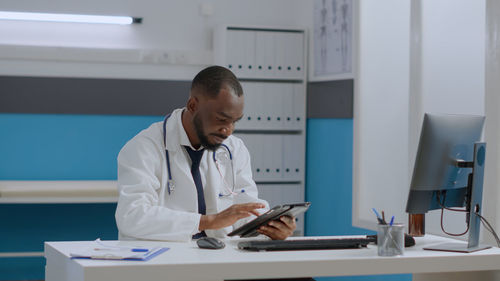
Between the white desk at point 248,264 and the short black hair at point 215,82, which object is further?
the short black hair at point 215,82

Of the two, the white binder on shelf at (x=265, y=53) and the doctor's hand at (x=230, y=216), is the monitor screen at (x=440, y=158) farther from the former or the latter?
the white binder on shelf at (x=265, y=53)

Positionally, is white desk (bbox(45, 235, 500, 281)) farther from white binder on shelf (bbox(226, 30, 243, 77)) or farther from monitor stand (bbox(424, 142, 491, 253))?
white binder on shelf (bbox(226, 30, 243, 77))

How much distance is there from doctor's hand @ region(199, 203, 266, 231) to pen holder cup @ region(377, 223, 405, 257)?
1.21 feet

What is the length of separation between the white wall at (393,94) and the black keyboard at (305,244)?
46.4 inches

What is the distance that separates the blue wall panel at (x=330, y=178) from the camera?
4.11m

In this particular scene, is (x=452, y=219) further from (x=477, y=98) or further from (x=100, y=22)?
(x=100, y=22)

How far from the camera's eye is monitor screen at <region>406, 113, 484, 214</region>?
6.48 ft

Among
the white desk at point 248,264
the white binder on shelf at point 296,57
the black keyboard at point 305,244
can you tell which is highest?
the white binder on shelf at point 296,57

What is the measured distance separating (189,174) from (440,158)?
2.69 feet

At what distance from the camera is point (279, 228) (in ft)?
6.63

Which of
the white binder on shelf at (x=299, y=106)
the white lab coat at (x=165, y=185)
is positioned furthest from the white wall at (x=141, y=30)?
the white lab coat at (x=165, y=185)

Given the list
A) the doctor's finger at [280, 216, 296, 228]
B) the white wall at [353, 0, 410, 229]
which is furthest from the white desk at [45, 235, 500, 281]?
the white wall at [353, 0, 410, 229]

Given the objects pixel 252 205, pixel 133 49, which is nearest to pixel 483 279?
pixel 252 205

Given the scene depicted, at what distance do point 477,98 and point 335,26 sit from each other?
5.03ft
